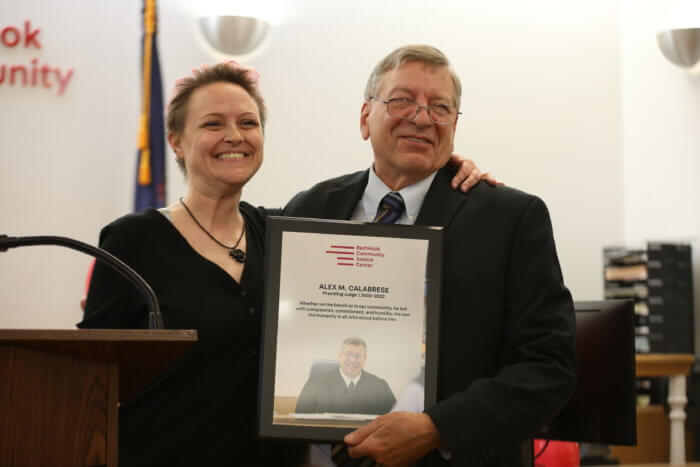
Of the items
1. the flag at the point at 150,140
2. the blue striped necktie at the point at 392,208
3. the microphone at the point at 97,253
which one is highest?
the flag at the point at 150,140

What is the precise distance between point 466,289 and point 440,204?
22 cm

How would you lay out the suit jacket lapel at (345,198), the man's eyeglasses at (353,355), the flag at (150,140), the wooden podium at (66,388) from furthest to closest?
the flag at (150,140)
the suit jacket lapel at (345,198)
the man's eyeglasses at (353,355)
the wooden podium at (66,388)


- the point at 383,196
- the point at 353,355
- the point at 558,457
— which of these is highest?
the point at 383,196

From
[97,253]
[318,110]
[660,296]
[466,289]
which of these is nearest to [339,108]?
[318,110]

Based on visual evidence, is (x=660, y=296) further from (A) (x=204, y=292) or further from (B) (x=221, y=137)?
(A) (x=204, y=292)

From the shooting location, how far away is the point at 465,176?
2.07 metres

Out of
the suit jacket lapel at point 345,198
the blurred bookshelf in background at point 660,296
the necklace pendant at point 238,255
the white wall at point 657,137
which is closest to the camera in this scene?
the suit jacket lapel at point 345,198

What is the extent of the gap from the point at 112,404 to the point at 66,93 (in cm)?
418

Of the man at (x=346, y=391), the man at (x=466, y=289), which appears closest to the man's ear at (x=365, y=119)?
the man at (x=466, y=289)

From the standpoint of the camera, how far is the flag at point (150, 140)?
5305 mm

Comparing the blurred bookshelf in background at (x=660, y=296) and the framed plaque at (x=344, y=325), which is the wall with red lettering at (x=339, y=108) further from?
the framed plaque at (x=344, y=325)

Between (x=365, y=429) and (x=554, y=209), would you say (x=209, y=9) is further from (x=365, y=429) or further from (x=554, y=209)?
(x=365, y=429)

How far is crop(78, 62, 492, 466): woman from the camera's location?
2.18 meters

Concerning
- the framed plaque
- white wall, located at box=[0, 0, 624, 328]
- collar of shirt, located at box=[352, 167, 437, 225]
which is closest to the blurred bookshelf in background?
white wall, located at box=[0, 0, 624, 328]
